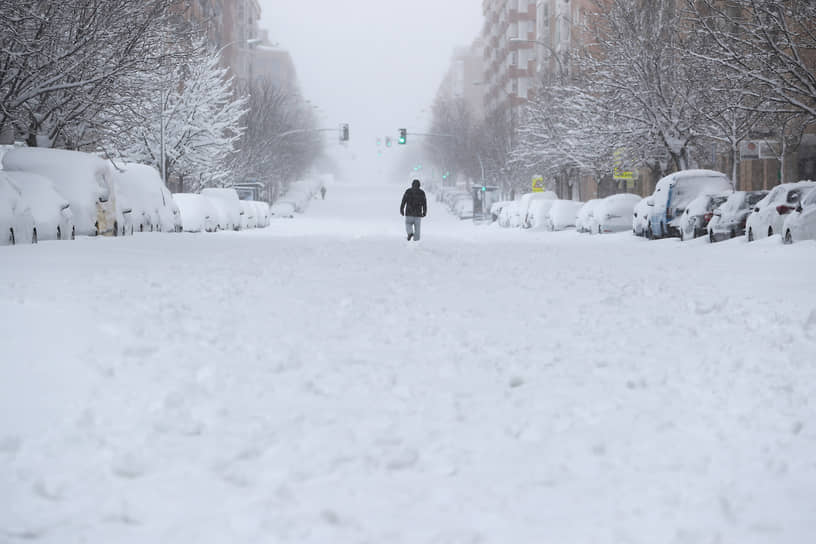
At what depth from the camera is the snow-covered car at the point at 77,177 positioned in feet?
61.3

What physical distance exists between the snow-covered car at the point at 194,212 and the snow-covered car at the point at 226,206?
2757 mm

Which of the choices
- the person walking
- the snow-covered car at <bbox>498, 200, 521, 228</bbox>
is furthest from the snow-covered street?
the snow-covered car at <bbox>498, 200, 521, 228</bbox>

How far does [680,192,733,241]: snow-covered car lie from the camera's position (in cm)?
2366

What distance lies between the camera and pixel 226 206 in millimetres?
37156

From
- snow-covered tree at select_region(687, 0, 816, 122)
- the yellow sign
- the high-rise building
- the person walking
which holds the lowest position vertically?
the person walking

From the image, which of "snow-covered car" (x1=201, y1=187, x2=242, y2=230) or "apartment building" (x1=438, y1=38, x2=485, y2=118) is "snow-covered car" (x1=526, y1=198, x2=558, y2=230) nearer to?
"snow-covered car" (x1=201, y1=187, x2=242, y2=230)

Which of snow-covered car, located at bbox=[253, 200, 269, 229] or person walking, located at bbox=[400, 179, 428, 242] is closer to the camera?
person walking, located at bbox=[400, 179, 428, 242]

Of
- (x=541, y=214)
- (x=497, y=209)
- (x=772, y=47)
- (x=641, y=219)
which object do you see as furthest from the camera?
(x=497, y=209)

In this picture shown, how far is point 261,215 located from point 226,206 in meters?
8.94

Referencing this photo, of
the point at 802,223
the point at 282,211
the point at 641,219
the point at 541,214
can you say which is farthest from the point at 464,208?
the point at 802,223

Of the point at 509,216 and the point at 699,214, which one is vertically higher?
the point at 699,214

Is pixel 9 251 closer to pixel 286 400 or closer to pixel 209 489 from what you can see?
pixel 286 400

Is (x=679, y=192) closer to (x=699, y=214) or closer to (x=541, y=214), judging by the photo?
(x=699, y=214)

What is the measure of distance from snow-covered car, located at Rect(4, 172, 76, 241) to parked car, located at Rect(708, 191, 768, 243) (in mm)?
13727
